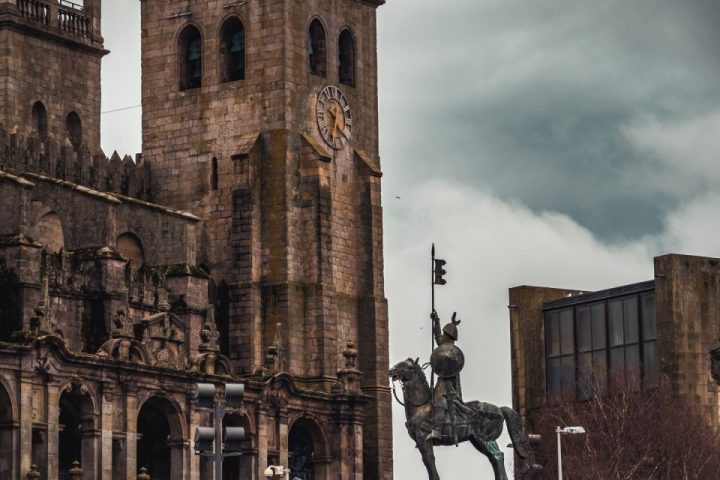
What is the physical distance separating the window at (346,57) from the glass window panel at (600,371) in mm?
17449

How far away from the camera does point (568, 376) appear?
118 meters

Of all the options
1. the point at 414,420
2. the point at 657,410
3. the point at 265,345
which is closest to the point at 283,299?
the point at 265,345

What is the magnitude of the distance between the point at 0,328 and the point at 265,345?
17834mm

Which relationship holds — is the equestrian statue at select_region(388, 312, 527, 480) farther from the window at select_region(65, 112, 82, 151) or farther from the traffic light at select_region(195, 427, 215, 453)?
the window at select_region(65, 112, 82, 151)

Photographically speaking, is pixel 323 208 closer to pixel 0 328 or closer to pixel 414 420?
pixel 0 328

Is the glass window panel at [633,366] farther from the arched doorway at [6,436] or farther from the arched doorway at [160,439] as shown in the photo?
the arched doorway at [6,436]

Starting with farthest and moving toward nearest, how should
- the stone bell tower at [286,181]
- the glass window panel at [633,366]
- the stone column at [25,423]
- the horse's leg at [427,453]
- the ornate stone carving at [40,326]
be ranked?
1. the stone bell tower at [286,181]
2. the glass window panel at [633,366]
3. the ornate stone carving at [40,326]
4. the stone column at [25,423]
5. the horse's leg at [427,453]

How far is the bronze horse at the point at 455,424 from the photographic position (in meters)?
81.3

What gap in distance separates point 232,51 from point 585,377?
2237 centimetres

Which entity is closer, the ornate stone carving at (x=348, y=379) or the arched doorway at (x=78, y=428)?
the arched doorway at (x=78, y=428)

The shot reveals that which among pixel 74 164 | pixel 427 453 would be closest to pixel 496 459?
pixel 427 453

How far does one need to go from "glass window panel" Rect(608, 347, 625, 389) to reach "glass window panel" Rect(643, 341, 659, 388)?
109 centimetres

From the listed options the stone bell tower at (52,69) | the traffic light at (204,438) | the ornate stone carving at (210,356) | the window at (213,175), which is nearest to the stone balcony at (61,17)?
the stone bell tower at (52,69)

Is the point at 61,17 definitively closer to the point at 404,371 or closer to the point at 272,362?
the point at 272,362
